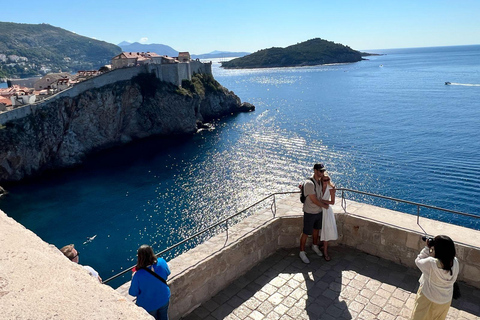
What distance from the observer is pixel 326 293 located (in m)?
6.22

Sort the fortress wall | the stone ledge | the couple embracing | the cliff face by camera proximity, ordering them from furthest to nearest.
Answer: the fortress wall, the cliff face, the couple embracing, the stone ledge

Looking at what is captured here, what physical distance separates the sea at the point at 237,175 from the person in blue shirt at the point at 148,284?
58.2 feet

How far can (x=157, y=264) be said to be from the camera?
4484 mm

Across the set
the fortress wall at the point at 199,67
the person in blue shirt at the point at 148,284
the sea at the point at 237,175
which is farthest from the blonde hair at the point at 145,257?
the fortress wall at the point at 199,67

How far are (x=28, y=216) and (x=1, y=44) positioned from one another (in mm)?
216113

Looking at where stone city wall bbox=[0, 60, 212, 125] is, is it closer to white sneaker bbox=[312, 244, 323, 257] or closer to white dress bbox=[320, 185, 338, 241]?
white sneaker bbox=[312, 244, 323, 257]

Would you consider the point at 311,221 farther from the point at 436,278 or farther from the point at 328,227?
the point at 436,278

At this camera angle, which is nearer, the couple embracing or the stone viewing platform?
the stone viewing platform

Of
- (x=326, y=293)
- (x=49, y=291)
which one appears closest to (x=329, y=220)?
(x=326, y=293)

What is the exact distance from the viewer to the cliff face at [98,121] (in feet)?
128

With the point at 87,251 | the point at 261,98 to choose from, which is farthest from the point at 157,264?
the point at 261,98

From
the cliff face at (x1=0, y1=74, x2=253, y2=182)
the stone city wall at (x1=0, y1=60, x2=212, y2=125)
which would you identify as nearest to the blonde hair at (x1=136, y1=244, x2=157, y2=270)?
the cliff face at (x1=0, y1=74, x2=253, y2=182)

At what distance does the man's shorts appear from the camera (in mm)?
7125

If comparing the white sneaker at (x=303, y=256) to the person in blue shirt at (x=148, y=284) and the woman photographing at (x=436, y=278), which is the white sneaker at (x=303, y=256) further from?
the person in blue shirt at (x=148, y=284)
